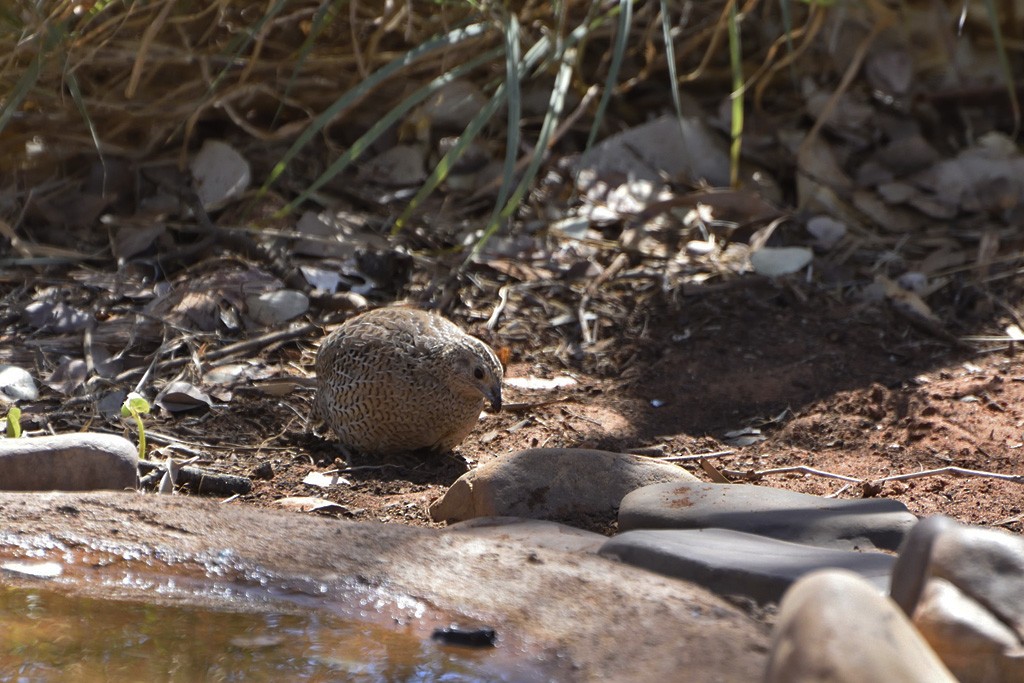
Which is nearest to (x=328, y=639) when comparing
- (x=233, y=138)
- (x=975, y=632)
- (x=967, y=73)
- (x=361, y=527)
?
(x=361, y=527)

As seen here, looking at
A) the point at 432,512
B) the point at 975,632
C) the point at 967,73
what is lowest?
the point at 432,512

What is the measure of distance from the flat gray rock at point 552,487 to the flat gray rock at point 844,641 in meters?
1.68

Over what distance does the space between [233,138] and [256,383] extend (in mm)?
2000

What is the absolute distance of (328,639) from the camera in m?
3.11

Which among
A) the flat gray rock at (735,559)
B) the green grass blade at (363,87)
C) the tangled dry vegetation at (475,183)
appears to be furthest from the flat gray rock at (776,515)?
the tangled dry vegetation at (475,183)

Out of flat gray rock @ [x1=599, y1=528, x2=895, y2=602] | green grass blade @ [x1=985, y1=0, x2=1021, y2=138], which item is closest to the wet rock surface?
flat gray rock @ [x1=599, y1=528, x2=895, y2=602]

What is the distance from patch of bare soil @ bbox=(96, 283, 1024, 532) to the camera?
446 centimetres

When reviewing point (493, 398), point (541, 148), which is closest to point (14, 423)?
point (493, 398)

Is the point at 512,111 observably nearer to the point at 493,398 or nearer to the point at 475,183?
the point at 493,398

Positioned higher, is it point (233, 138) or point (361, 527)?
point (233, 138)

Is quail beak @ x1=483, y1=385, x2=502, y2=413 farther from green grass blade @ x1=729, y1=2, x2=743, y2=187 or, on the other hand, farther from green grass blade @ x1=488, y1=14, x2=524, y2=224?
green grass blade @ x1=729, y1=2, x2=743, y2=187

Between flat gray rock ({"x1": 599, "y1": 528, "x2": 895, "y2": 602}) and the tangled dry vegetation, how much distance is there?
7.17 feet

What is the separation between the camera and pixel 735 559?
9.93 feet

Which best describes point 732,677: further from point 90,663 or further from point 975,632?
point 90,663
